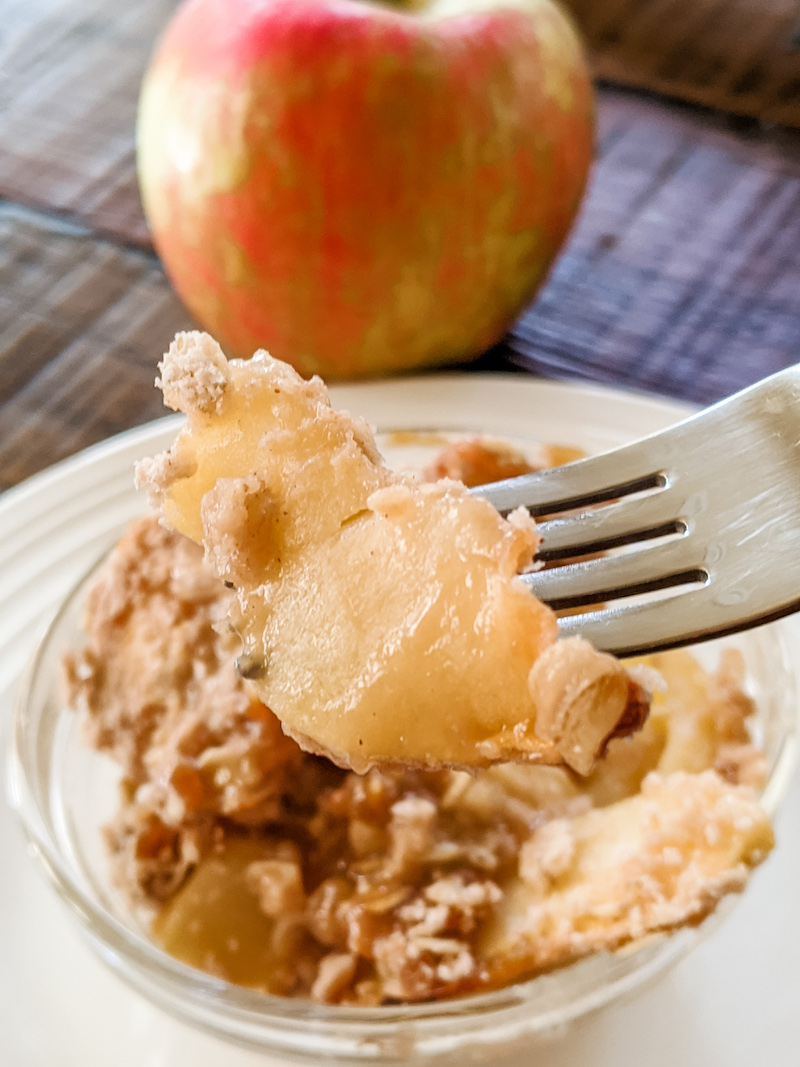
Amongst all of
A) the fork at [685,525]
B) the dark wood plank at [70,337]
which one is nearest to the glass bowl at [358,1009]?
→ the fork at [685,525]

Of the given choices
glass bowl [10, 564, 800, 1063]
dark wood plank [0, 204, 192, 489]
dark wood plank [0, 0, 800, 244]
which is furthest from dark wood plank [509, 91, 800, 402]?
glass bowl [10, 564, 800, 1063]

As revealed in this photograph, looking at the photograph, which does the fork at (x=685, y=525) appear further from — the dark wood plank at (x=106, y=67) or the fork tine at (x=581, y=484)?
the dark wood plank at (x=106, y=67)

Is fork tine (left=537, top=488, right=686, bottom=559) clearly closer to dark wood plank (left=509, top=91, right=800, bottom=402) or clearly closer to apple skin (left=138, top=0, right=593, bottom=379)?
apple skin (left=138, top=0, right=593, bottom=379)

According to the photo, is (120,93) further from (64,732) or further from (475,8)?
(64,732)

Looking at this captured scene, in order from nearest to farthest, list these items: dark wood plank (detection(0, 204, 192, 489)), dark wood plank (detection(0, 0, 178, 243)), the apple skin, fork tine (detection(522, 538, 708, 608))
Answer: fork tine (detection(522, 538, 708, 608))
the apple skin
dark wood plank (detection(0, 204, 192, 489))
dark wood plank (detection(0, 0, 178, 243))

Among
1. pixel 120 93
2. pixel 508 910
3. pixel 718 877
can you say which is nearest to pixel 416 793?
pixel 508 910

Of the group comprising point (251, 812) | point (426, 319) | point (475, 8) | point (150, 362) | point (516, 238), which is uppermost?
point (475, 8)
